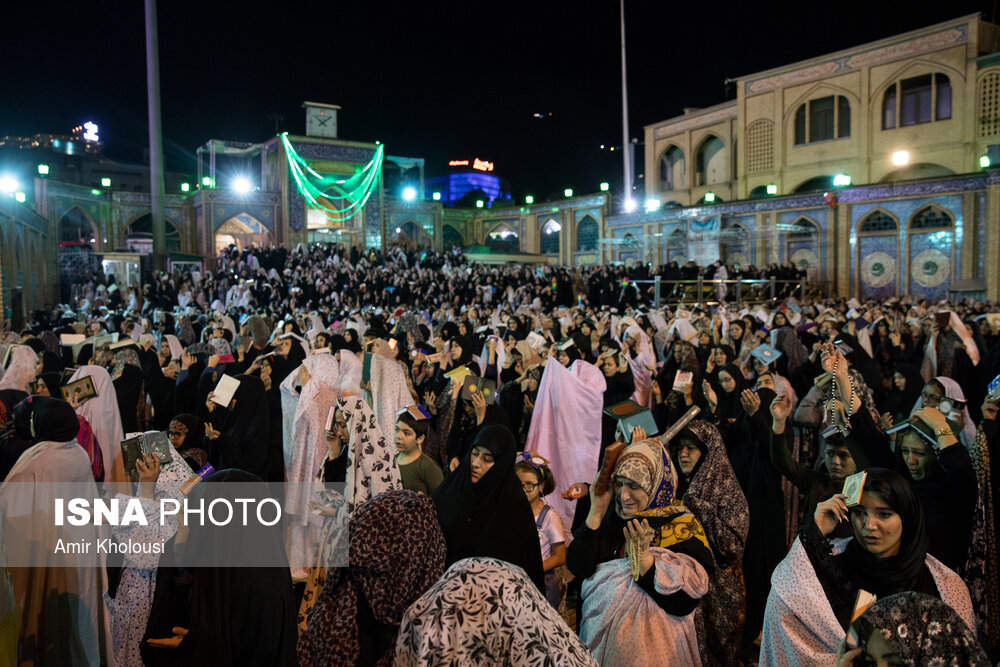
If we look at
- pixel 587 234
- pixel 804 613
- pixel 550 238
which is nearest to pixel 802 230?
pixel 587 234

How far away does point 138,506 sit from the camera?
281 cm

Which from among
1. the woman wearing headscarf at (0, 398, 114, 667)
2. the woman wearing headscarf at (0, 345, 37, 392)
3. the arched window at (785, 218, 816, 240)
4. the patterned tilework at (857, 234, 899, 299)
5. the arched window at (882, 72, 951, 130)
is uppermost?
the arched window at (882, 72, 951, 130)

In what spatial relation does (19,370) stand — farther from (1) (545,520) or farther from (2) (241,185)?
(2) (241,185)

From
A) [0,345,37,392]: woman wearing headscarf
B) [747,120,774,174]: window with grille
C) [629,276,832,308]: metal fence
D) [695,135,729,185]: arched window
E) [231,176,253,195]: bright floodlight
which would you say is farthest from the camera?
[231,176,253,195]: bright floodlight

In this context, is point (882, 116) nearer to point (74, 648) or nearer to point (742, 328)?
point (742, 328)

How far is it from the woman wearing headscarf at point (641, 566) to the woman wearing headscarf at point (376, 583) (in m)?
0.66

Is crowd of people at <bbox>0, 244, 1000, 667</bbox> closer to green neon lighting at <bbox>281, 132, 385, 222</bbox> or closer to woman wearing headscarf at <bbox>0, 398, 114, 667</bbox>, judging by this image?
woman wearing headscarf at <bbox>0, 398, 114, 667</bbox>

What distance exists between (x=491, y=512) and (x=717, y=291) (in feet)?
53.4

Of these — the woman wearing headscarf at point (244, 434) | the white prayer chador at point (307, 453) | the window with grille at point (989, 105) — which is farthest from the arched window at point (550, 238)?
the woman wearing headscarf at point (244, 434)

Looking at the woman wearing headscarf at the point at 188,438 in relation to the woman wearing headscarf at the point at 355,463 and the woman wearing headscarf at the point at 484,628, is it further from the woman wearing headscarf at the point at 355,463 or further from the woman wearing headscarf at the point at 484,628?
the woman wearing headscarf at the point at 484,628

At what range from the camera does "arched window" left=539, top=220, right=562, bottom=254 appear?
36312mm

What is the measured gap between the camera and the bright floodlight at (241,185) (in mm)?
32125

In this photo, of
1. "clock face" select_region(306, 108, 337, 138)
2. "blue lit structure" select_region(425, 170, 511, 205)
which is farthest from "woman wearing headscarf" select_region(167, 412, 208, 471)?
"blue lit structure" select_region(425, 170, 511, 205)

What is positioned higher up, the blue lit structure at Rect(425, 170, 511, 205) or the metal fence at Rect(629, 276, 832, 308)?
the blue lit structure at Rect(425, 170, 511, 205)
